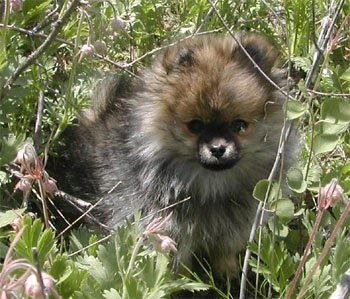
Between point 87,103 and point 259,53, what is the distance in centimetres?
80

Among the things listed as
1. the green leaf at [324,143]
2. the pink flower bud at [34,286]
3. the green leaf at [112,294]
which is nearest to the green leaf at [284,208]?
the green leaf at [324,143]

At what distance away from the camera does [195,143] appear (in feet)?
12.5

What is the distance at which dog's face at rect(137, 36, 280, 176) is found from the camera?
371 centimetres

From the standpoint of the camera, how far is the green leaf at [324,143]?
2.92m

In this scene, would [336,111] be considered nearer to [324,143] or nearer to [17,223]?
[324,143]

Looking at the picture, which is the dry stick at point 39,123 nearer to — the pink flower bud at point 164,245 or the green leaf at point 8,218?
the green leaf at point 8,218

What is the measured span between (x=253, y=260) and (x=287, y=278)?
0.13 metres

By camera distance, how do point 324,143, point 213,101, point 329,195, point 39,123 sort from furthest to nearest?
1. point 39,123
2. point 213,101
3. point 324,143
4. point 329,195

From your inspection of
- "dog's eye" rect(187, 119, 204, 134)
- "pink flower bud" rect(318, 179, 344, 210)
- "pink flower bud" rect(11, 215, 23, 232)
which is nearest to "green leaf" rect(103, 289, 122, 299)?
"pink flower bud" rect(11, 215, 23, 232)

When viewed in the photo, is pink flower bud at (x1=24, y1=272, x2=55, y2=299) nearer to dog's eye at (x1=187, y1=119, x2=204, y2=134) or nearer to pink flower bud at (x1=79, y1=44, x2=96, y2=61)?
pink flower bud at (x1=79, y1=44, x2=96, y2=61)

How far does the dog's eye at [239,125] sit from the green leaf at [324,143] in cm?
80

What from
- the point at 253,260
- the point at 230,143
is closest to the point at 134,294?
the point at 253,260

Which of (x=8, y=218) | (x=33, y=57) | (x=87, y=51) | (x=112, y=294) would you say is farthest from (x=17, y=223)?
(x=33, y=57)

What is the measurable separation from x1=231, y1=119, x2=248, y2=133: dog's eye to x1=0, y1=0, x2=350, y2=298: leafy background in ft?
0.81
